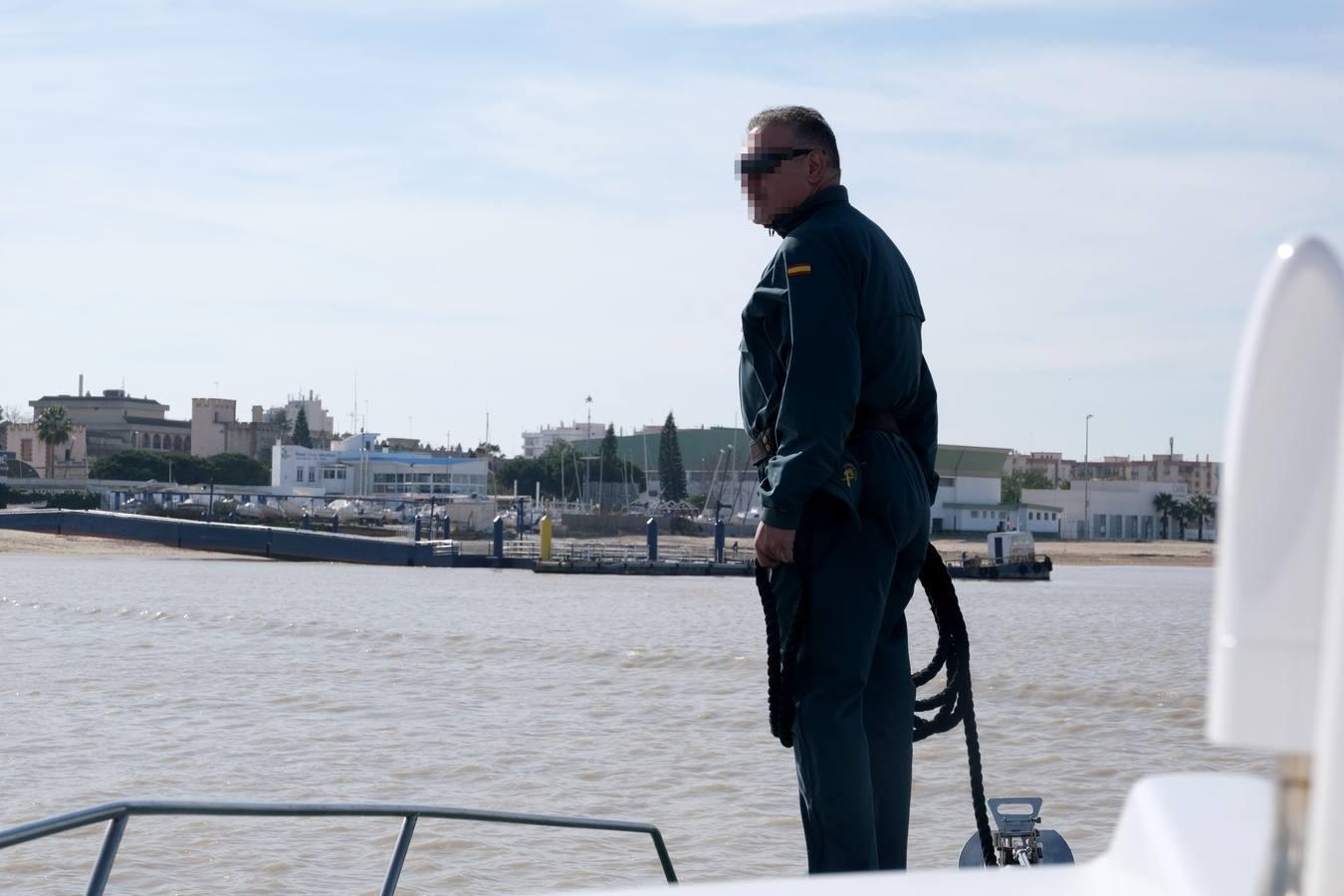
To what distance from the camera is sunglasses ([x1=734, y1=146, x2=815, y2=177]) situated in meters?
3.15

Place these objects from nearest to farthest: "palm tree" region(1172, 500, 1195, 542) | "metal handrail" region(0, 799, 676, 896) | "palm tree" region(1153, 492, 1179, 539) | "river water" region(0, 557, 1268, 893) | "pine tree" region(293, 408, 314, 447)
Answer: "metal handrail" region(0, 799, 676, 896) → "river water" region(0, 557, 1268, 893) → "palm tree" region(1172, 500, 1195, 542) → "palm tree" region(1153, 492, 1179, 539) → "pine tree" region(293, 408, 314, 447)

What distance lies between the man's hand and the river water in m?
4.26

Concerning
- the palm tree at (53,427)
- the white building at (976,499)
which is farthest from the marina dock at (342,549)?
the palm tree at (53,427)

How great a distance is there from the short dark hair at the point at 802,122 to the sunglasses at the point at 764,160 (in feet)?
0.10

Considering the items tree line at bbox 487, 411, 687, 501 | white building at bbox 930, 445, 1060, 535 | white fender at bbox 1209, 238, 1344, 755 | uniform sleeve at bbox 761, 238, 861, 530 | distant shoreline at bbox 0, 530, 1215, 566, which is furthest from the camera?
tree line at bbox 487, 411, 687, 501

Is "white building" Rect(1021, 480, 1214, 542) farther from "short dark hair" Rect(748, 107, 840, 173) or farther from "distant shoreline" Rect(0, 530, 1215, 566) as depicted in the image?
"short dark hair" Rect(748, 107, 840, 173)

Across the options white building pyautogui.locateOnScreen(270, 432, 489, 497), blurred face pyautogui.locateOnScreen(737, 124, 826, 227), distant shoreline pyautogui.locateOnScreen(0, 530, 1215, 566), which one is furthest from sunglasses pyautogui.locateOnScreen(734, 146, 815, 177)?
white building pyautogui.locateOnScreen(270, 432, 489, 497)

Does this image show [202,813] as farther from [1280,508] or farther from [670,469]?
[670,469]

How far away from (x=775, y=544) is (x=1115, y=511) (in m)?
126

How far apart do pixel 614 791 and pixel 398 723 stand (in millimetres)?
3775

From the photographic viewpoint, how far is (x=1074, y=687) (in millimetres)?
18688

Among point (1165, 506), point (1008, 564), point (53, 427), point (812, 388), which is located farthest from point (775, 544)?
point (1165, 506)

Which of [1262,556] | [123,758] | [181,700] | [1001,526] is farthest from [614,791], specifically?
[1001,526]

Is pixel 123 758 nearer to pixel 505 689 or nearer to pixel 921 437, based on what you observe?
pixel 505 689
